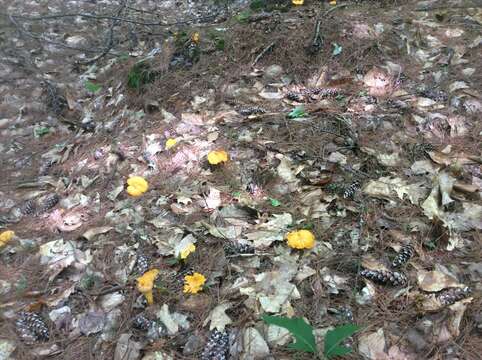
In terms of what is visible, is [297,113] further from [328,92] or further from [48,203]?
[48,203]

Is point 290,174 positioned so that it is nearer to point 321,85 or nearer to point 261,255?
point 261,255

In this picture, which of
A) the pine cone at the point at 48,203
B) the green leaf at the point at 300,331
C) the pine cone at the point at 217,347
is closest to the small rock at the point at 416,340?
the green leaf at the point at 300,331

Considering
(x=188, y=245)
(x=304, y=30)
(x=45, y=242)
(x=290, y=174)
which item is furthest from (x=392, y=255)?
(x=304, y=30)

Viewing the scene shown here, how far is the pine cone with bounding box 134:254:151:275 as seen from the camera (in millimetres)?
2650

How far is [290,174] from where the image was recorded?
3.14m

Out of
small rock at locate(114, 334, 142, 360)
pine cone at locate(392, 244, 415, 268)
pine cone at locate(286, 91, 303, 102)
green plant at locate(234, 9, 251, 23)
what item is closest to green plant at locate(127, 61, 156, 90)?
green plant at locate(234, 9, 251, 23)

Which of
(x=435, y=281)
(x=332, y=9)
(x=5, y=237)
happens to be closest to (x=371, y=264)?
(x=435, y=281)

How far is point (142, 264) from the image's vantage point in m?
2.68

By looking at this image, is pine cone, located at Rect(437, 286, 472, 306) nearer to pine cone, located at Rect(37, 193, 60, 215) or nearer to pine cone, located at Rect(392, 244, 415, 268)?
pine cone, located at Rect(392, 244, 415, 268)

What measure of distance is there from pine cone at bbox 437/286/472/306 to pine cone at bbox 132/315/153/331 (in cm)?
157

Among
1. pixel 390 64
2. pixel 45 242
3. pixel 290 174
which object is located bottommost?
pixel 45 242

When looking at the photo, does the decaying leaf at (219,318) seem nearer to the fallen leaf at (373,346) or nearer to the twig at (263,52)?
the fallen leaf at (373,346)

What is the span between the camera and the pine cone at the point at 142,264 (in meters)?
2.65

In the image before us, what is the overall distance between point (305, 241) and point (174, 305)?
850 mm
